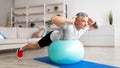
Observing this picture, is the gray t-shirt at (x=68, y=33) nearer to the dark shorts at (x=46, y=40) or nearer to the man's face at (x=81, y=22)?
the man's face at (x=81, y=22)

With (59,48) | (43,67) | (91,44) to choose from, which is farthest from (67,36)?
(91,44)

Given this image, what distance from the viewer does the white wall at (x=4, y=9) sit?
7.07 meters

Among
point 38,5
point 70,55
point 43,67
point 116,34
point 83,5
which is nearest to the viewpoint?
point 43,67

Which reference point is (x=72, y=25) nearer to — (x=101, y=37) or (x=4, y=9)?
(x=101, y=37)

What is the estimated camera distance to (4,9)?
7.19 m

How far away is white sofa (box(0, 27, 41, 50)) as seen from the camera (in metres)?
3.51

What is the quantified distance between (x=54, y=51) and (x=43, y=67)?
1.02ft

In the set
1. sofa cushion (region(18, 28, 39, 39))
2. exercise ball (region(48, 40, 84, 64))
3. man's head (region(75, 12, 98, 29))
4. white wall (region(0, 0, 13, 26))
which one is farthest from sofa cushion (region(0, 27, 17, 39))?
white wall (region(0, 0, 13, 26))

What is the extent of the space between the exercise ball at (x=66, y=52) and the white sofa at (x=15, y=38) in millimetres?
1576

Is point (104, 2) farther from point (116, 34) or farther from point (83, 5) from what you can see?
point (116, 34)

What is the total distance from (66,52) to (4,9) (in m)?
5.81

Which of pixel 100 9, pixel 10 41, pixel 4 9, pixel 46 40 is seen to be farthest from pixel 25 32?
pixel 4 9

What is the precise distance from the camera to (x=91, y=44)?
18.0ft

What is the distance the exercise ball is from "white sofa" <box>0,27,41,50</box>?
1.58 meters
